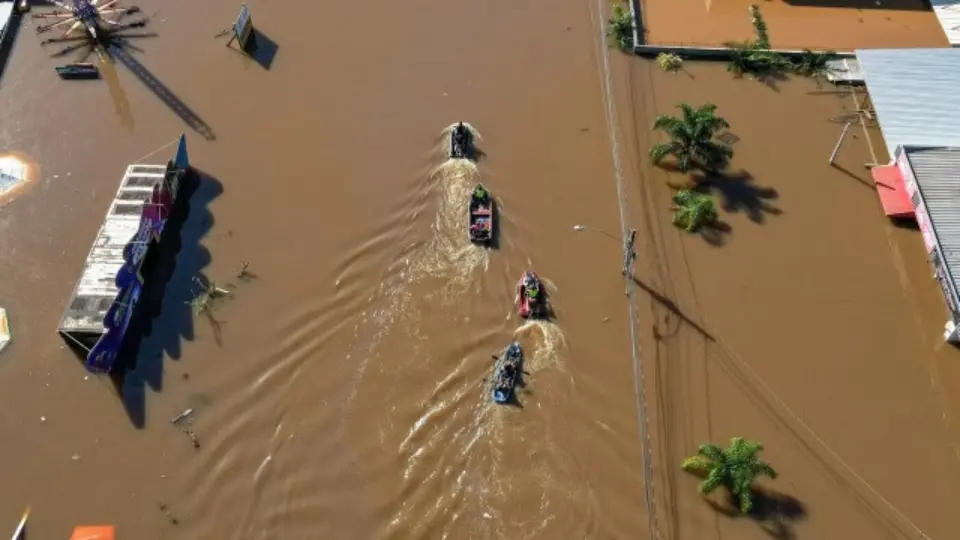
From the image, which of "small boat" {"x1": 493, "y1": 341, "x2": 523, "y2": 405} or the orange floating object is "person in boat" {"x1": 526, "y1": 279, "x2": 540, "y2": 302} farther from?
the orange floating object

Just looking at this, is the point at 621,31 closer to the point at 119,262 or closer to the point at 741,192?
the point at 741,192

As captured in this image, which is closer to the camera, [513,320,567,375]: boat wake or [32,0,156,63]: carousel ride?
[513,320,567,375]: boat wake

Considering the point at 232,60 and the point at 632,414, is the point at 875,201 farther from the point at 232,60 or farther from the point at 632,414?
the point at 232,60

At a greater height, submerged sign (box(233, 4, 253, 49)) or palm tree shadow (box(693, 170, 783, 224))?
submerged sign (box(233, 4, 253, 49))

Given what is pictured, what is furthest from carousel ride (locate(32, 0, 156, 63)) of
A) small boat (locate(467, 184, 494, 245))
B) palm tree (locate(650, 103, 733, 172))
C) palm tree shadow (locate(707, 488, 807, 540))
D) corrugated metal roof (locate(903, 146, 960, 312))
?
corrugated metal roof (locate(903, 146, 960, 312))

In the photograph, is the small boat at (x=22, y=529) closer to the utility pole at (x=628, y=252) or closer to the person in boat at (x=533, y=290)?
the person in boat at (x=533, y=290)

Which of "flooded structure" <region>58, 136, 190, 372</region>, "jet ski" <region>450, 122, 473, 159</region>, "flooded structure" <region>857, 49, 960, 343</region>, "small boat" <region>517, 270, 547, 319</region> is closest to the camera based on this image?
"flooded structure" <region>58, 136, 190, 372</region>

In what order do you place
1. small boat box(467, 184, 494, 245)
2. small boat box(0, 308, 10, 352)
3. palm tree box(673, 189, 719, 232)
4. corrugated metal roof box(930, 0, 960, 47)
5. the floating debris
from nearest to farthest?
the floating debris → small boat box(0, 308, 10, 352) → small boat box(467, 184, 494, 245) → palm tree box(673, 189, 719, 232) → corrugated metal roof box(930, 0, 960, 47)
